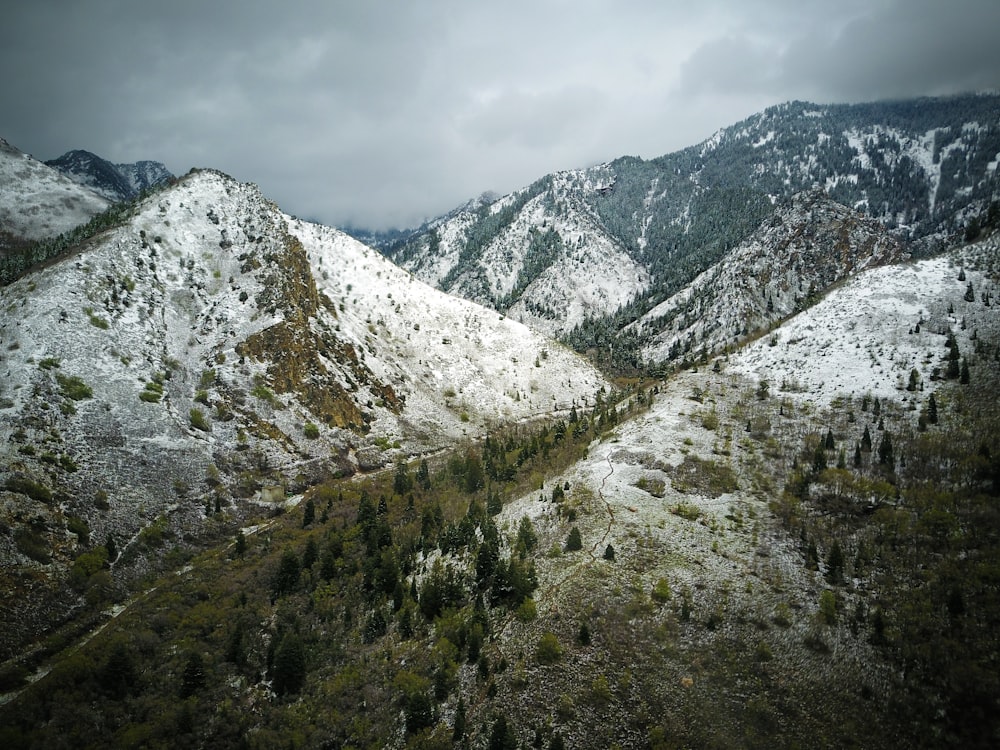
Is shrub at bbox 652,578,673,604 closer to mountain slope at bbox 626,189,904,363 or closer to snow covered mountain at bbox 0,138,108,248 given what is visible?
mountain slope at bbox 626,189,904,363

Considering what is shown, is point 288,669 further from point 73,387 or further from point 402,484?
point 73,387

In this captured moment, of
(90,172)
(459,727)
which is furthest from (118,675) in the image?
(90,172)

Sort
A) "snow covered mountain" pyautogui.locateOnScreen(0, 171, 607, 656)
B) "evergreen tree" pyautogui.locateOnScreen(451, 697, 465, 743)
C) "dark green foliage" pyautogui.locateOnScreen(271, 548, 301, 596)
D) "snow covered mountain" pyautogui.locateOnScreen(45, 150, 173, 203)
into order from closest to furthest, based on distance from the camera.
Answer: "evergreen tree" pyautogui.locateOnScreen(451, 697, 465, 743), "dark green foliage" pyautogui.locateOnScreen(271, 548, 301, 596), "snow covered mountain" pyautogui.locateOnScreen(0, 171, 607, 656), "snow covered mountain" pyautogui.locateOnScreen(45, 150, 173, 203)

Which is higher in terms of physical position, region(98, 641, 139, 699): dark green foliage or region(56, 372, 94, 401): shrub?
region(56, 372, 94, 401): shrub

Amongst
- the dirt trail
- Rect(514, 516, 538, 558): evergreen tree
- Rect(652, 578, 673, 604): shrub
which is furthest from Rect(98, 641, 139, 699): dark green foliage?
Rect(652, 578, 673, 604): shrub

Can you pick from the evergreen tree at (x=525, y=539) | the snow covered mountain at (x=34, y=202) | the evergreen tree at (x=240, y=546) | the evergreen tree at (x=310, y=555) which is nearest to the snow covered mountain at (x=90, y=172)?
the snow covered mountain at (x=34, y=202)

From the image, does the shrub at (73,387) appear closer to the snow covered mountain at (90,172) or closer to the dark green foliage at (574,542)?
the dark green foliage at (574,542)

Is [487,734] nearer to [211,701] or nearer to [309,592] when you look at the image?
[211,701]
